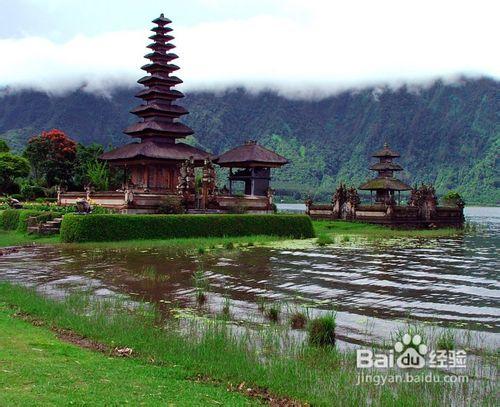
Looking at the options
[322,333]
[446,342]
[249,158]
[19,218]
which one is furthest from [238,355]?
[249,158]

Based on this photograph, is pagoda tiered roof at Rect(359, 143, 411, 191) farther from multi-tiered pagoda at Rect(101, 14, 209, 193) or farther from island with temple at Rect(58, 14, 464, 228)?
multi-tiered pagoda at Rect(101, 14, 209, 193)

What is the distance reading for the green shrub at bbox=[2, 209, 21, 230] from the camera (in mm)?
36750

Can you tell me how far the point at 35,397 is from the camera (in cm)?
739

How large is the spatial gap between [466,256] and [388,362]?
2249cm

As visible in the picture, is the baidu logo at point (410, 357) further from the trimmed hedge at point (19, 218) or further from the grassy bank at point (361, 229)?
the grassy bank at point (361, 229)

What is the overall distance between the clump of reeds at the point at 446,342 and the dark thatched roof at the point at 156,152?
38545 mm

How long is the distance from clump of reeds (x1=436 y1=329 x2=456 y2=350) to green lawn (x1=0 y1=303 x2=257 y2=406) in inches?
174

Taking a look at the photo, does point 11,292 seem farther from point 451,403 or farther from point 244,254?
point 244,254

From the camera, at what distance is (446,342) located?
1099 centimetres

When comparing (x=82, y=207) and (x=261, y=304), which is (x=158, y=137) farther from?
(x=261, y=304)

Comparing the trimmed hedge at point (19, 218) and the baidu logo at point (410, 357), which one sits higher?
the trimmed hedge at point (19, 218)

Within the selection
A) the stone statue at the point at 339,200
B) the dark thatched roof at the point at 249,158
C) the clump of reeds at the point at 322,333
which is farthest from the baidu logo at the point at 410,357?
the stone statue at the point at 339,200

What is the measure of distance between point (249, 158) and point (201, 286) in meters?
33.6

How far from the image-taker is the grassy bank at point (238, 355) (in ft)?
28.0
